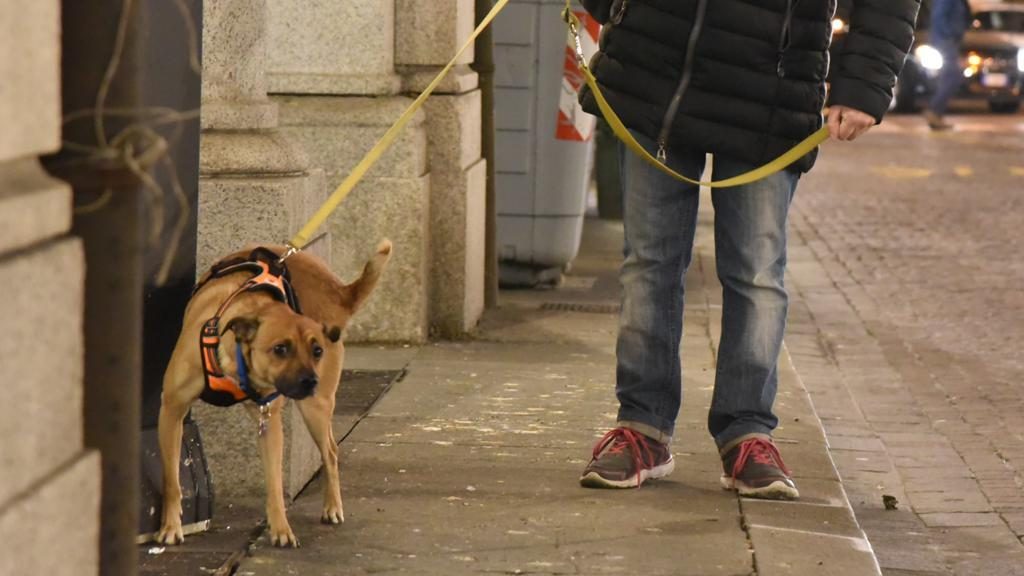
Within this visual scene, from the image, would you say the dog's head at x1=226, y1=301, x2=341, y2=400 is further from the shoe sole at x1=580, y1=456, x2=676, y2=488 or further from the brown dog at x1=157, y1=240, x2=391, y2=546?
the shoe sole at x1=580, y1=456, x2=676, y2=488

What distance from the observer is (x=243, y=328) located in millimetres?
3949

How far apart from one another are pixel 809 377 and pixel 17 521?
5.49m

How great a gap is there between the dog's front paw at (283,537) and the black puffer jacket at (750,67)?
153 cm

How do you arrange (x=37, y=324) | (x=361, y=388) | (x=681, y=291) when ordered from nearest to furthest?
(x=37, y=324), (x=681, y=291), (x=361, y=388)

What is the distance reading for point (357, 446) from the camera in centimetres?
549

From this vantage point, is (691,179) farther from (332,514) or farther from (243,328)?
(243,328)

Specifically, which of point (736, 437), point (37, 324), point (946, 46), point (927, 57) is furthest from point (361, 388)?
point (927, 57)

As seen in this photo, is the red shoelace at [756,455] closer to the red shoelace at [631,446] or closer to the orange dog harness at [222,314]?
the red shoelace at [631,446]

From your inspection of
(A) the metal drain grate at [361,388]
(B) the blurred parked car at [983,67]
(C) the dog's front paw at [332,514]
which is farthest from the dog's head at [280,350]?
(B) the blurred parked car at [983,67]

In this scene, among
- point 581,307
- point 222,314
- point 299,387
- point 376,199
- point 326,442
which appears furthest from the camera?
point 581,307

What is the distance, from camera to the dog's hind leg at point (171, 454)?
4137 millimetres

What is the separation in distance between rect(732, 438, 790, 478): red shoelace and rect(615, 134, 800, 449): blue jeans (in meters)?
0.06

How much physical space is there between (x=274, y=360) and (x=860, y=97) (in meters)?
1.80

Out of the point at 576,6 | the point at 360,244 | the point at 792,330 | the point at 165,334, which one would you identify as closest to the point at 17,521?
the point at 165,334
